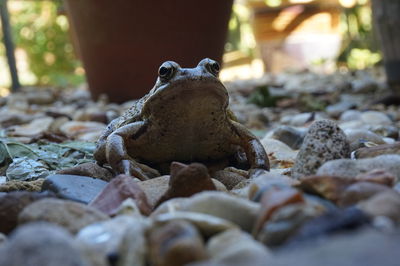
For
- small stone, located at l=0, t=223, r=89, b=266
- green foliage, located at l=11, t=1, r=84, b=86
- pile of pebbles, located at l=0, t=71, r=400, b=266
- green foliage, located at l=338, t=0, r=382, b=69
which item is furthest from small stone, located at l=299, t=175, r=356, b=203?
green foliage, located at l=11, t=1, r=84, b=86

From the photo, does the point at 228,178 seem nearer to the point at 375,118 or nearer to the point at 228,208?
the point at 228,208

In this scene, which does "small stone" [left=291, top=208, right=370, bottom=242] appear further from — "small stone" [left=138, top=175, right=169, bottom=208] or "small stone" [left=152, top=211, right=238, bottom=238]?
"small stone" [left=138, top=175, right=169, bottom=208]

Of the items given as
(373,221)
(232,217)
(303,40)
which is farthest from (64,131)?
(303,40)

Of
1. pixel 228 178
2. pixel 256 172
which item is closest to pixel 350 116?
pixel 256 172

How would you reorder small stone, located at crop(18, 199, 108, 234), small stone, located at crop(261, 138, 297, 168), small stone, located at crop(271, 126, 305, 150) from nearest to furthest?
small stone, located at crop(18, 199, 108, 234) → small stone, located at crop(261, 138, 297, 168) → small stone, located at crop(271, 126, 305, 150)

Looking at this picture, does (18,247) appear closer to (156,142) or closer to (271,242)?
(271,242)

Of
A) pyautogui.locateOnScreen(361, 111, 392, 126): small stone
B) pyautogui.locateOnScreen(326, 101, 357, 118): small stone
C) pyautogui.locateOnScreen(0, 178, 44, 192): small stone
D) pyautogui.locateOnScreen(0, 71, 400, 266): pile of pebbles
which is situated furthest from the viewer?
pyautogui.locateOnScreen(326, 101, 357, 118): small stone

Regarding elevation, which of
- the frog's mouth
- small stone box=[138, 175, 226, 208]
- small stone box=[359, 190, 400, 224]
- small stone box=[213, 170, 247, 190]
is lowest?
small stone box=[213, 170, 247, 190]
